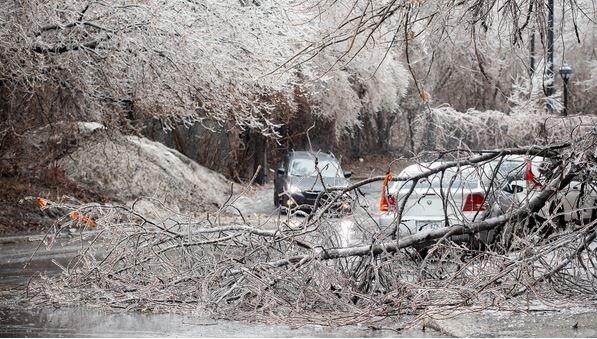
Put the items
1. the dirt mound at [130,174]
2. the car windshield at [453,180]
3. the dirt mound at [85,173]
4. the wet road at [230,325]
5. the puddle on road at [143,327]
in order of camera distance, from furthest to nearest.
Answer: the dirt mound at [130,174]
the dirt mound at [85,173]
the car windshield at [453,180]
the puddle on road at [143,327]
the wet road at [230,325]

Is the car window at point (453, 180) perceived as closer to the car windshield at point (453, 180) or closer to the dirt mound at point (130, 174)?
the car windshield at point (453, 180)

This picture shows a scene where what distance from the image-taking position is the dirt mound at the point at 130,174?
29.7m

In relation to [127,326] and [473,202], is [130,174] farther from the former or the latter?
[127,326]

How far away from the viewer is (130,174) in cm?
3062

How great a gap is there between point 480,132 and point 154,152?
60.2 feet

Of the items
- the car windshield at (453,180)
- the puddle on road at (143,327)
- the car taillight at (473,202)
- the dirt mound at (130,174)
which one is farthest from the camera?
the dirt mound at (130,174)

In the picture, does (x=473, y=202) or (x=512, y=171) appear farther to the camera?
(x=473, y=202)

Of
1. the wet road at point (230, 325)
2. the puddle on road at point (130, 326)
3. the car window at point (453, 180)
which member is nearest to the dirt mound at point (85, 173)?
the car window at point (453, 180)

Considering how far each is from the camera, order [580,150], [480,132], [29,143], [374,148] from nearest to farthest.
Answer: [580,150]
[29,143]
[480,132]
[374,148]

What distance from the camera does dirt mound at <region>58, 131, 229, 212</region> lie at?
29656mm

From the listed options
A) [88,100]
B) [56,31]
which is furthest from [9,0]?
[88,100]

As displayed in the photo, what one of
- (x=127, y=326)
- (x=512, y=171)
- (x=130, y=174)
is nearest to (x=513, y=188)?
(x=512, y=171)

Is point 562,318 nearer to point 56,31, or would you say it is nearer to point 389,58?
point 56,31

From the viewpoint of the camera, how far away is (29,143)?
2919cm
